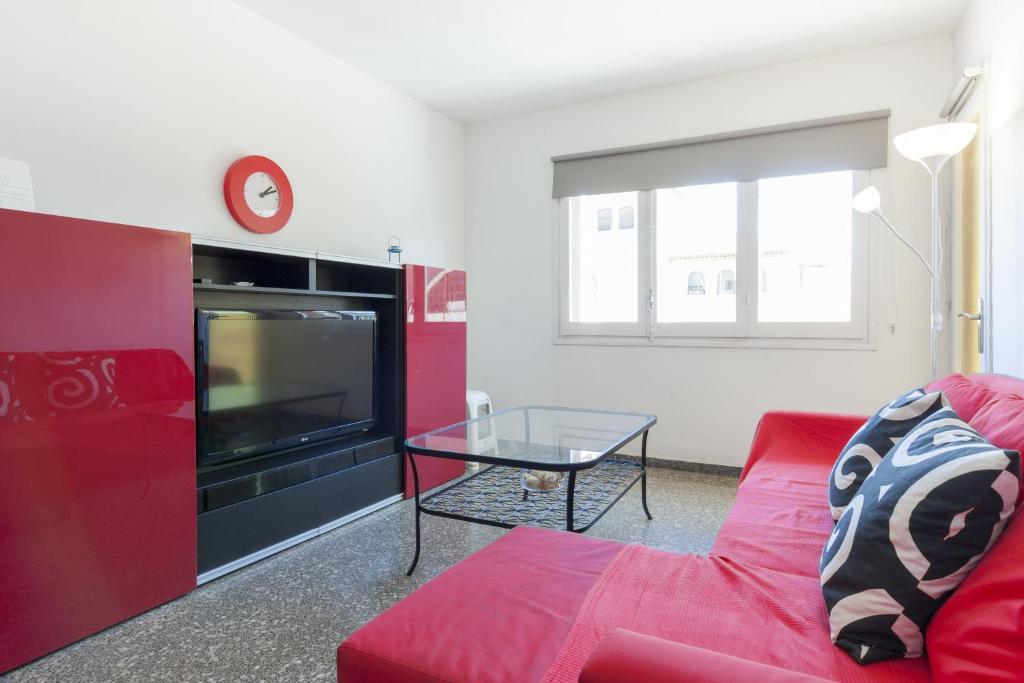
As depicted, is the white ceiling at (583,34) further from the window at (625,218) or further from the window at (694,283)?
the window at (694,283)

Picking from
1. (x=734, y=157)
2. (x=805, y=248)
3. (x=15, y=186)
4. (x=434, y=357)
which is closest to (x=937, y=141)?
(x=805, y=248)

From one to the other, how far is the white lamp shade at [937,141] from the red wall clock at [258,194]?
2908 millimetres

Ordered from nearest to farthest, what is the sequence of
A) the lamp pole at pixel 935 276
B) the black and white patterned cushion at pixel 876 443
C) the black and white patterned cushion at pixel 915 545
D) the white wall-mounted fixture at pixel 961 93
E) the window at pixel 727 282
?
the black and white patterned cushion at pixel 915 545 → the black and white patterned cushion at pixel 876 443 → the white wall-mounted fixture at pixel 961 93 → the lamp pole at pixel 935 276 → the window at pixel 727 282

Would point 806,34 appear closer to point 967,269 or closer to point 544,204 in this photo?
point 967,269

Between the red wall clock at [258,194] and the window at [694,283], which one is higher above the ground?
the red wall clock at [258,194]

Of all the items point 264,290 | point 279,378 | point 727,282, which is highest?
point 727,282

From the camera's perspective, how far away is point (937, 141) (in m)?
2.25

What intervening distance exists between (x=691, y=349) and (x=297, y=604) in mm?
2872

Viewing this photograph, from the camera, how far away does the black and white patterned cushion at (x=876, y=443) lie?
5.41 ft

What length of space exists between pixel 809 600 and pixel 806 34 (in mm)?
3207

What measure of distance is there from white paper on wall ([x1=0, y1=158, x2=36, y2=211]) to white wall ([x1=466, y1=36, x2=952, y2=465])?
3.00 m

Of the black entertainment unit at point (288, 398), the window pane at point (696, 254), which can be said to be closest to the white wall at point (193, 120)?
the black entertainment unit at point (288, 398)

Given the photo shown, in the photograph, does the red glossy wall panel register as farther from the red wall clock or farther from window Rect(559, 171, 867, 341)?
window Rect(559, 171, 867, 341)

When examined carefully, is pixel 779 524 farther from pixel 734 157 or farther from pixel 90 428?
pixel 734 157
